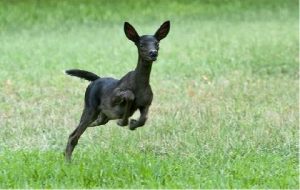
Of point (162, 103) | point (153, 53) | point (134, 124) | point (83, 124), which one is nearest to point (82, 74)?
point (83, 124)

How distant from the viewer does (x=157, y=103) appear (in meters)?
12.5

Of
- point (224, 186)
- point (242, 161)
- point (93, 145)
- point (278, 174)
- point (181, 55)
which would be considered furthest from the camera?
point (181, 55)

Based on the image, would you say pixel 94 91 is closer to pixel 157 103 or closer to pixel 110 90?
pixel 110 90

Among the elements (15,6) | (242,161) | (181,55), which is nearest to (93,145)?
(242,161)

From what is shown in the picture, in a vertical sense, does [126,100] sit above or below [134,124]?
above

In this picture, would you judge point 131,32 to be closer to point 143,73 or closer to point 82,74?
point 143,73

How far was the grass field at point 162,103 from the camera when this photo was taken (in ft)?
25.1

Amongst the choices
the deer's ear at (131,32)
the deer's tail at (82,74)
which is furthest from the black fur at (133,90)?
the deer's tail at (82,74)

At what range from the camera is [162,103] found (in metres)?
12.5

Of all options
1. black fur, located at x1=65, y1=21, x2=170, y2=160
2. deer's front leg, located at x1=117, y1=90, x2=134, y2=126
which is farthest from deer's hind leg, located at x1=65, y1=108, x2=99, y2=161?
deer's front leg, located at x1=117, y1=90, x2=134, y2=126

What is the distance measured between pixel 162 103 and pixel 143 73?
4814 mm

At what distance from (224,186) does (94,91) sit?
5.79 ft

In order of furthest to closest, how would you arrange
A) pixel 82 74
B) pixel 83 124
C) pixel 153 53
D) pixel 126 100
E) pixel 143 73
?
pixel 82 74 < pixel 83 124 < pixel 143 73 < pixel 126 100 < pixel 153 53

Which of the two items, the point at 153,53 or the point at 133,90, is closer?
the point at 153,53
